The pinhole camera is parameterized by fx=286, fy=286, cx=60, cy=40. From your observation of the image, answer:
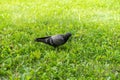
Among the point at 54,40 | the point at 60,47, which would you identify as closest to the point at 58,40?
the point at 54,40

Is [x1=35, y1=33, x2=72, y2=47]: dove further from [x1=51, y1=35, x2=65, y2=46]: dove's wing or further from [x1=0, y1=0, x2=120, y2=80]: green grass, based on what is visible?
[x1=0, y1=0, x2=120, y2=80]: green grass

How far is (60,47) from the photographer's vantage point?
6.15 metres

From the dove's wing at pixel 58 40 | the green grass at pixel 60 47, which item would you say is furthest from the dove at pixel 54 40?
the green grass at pixel 60 47

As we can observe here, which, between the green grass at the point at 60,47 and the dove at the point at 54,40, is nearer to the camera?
the green grass at the point at 60,47

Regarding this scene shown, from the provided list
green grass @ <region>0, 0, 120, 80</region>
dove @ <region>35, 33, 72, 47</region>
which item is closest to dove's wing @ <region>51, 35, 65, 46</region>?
dove @ <region>35, 33, 72, 47</region>

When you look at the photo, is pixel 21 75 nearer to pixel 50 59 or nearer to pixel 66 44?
pixel 50 59

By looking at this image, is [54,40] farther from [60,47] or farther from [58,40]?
[60,47]

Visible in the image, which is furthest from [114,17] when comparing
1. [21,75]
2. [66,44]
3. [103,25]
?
[21,75]

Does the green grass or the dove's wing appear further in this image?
the dove's wing

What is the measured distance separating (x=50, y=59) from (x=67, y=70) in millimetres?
521

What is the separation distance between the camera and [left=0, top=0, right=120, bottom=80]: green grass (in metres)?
5.08

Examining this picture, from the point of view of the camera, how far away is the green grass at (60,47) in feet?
16.7

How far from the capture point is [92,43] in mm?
6559

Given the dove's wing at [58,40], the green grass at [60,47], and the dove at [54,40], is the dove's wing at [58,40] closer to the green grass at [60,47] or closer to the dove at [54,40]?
the dove at [54,40]
